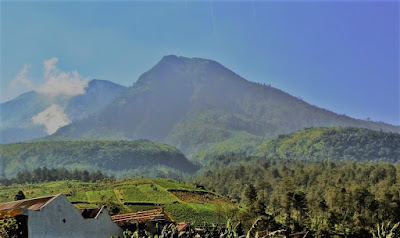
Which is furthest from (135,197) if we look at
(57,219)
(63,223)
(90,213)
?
(57,219)

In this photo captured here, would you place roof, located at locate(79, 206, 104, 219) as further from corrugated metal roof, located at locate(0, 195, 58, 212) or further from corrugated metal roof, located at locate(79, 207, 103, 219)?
corrugated metal roof, located at locate(0, 195, 58, 212)

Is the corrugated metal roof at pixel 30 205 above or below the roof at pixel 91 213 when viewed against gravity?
above

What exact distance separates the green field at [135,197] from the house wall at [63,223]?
3712cm

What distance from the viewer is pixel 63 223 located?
86.0ft

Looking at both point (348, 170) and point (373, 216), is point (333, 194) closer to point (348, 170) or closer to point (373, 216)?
point (373, 216)

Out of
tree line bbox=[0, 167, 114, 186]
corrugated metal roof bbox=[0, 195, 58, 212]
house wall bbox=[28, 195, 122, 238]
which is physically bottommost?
house wall bbox=[28, 195, 122, 238]

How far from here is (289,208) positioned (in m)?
64.1

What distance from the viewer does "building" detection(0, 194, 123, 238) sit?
78.8ft

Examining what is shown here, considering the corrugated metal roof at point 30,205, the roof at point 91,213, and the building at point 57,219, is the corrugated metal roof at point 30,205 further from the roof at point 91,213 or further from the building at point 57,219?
the roof at point 91,213

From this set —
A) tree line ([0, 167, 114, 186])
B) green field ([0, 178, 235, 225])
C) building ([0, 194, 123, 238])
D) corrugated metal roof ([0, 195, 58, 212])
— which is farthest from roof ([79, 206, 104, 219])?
tree line ([0, 167, 114, 186])

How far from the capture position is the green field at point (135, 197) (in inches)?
2906

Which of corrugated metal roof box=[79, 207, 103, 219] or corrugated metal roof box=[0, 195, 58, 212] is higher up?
corrugated metal roof box=[0, 195, 58, 212]

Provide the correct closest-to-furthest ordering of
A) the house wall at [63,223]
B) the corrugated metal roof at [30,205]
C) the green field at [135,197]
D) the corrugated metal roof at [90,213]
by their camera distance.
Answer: the house wall at [63,223] → the corrugated metal roof at [30,205] → the corrugated metal roof at [90,213] → the green field at [135,197]

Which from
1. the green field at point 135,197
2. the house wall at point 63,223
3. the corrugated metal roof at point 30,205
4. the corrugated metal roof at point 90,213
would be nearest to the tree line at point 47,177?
the green field at point 135,197
